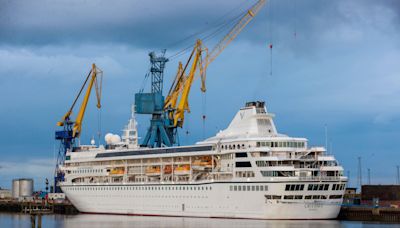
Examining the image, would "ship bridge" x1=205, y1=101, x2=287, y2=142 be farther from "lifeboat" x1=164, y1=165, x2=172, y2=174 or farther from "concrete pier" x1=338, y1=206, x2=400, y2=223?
"concrete pier" x1=338, y1=206, x2=400, y2=223

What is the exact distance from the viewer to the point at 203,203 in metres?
81.4

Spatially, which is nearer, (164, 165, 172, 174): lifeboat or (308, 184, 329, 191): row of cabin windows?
(308, 184, 329, 191): row of cabin windows

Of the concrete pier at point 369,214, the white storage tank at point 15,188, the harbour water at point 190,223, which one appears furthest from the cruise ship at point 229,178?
the white storage tank at point 15,188

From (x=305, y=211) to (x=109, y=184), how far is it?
96.1 feet

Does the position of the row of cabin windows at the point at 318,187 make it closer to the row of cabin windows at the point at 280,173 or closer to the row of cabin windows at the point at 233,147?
the row of cabin windows at the point at 280,173

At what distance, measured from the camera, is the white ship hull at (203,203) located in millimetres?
75500

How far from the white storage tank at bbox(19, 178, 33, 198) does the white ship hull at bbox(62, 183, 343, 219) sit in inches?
1771

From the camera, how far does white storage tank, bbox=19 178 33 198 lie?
463 ft

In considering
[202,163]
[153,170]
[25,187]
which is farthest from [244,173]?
[25,187]

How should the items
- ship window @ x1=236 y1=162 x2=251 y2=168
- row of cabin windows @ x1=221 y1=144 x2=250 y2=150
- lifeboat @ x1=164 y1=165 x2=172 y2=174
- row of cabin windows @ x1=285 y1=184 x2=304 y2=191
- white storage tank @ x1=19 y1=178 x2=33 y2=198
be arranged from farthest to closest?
white storage tank @ x1=19 y1=178 x2=33 y2=198
lifeboat @ x1=164 y1=165 x2=172 y2=174
row of cabin windows @ x1=221 y1=144 x2=250 y2=150
ship window @ x1=236 y1=162 x2=251 y2=168
row of cabin windows @ x1=285 y1=184 x2=304 y2=191

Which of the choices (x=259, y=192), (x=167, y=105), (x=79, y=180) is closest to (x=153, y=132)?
(x=167, y=105)

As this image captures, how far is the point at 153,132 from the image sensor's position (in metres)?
98.6

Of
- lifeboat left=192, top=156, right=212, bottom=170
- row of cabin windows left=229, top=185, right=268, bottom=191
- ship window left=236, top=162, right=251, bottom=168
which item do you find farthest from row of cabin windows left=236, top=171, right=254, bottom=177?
lifeboat left=192, top=156, right=212, bottom=170

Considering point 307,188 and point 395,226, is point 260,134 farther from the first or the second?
point 395,226
